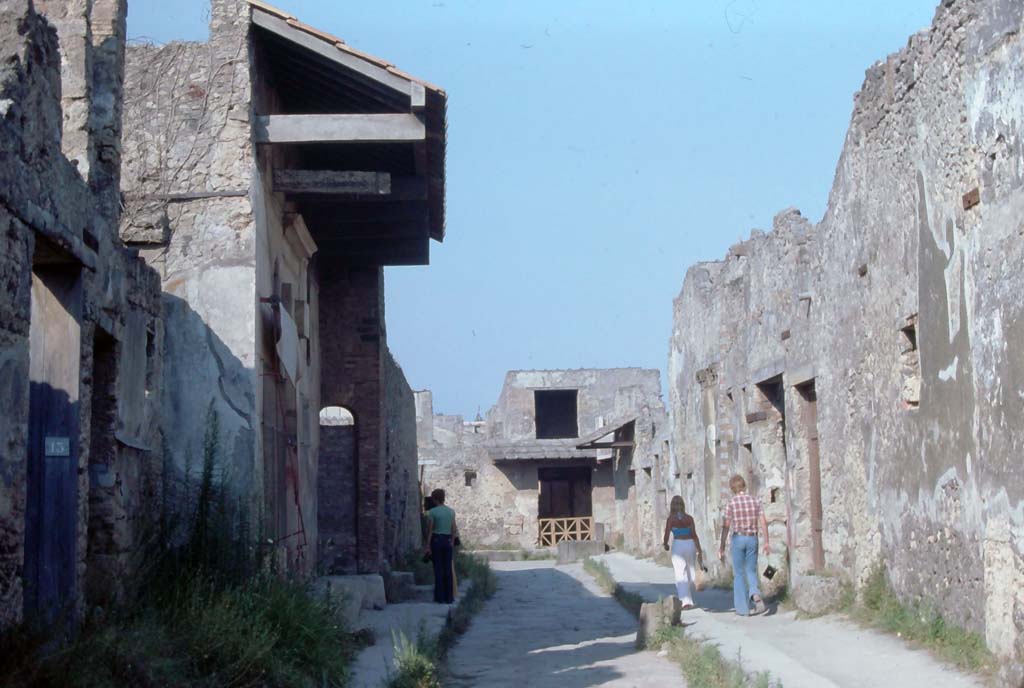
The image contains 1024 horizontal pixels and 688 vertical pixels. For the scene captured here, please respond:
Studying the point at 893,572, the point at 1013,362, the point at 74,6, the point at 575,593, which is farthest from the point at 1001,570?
the point at 575,593

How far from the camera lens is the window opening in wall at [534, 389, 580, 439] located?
4472cm

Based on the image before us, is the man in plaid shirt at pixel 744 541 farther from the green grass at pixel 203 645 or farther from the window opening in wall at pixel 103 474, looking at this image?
the window opening in wall at pixel 103 474

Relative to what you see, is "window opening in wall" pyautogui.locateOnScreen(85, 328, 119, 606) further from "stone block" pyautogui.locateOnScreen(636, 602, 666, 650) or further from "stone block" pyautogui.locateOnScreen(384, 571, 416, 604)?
"stone block" pyautogui.locateOnScreen(384, 571, 416, 604)

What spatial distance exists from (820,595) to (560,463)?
74.8 feet

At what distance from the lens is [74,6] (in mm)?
8602

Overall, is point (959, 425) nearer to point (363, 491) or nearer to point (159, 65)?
point (159, 65)

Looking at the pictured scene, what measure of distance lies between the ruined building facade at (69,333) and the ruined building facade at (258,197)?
3.16ft

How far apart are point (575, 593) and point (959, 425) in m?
9.73

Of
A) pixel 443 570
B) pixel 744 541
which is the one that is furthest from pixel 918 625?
pixel 443 570

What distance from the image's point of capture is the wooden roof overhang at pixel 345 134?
444 inches

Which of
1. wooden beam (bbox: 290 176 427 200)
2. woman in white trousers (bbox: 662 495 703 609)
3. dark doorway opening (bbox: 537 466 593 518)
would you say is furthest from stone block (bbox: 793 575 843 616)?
dark doorway opening (bbox: 537 466 593 518)

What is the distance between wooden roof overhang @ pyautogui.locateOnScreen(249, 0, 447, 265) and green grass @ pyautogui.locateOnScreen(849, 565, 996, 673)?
557 centimetres

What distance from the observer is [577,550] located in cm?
2864

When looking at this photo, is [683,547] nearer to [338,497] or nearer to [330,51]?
[330,51]
